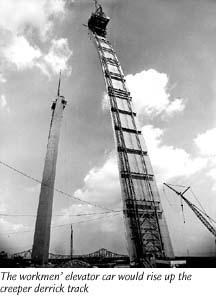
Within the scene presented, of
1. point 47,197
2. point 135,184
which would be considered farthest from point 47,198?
point 135,184

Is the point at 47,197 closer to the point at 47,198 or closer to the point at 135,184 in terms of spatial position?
the point at 47,198

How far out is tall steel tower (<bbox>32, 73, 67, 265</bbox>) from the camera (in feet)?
77.8

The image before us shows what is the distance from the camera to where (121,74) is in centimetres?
2661

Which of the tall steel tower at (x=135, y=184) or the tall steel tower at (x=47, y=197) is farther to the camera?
the tall steel tower at (x=47, y=197)

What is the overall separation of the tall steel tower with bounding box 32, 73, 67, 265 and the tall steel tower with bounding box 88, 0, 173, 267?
8.42 m

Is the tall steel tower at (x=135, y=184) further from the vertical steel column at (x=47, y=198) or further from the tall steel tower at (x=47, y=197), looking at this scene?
the vertical steel column at (x=47, y=198)

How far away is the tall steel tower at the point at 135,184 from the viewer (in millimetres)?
16734

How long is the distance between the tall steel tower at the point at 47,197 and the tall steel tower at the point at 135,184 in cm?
842

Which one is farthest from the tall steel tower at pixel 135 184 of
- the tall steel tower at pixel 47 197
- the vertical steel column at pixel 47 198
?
the vertical steel column at pixel 47 198

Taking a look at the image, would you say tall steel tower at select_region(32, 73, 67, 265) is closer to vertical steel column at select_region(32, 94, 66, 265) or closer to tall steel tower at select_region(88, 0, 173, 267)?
vertical steel column at select_region(32, 94, 66, 265)

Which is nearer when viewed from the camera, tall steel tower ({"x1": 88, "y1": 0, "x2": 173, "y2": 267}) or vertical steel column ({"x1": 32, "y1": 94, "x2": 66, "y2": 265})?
tall steel tower ({"x1": 88, "y1": 0, "x2": 173, "y2": 267})

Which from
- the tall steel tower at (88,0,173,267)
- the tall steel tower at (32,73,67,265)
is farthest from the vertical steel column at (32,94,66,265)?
the tall steel tower at (88,0,173,267)
